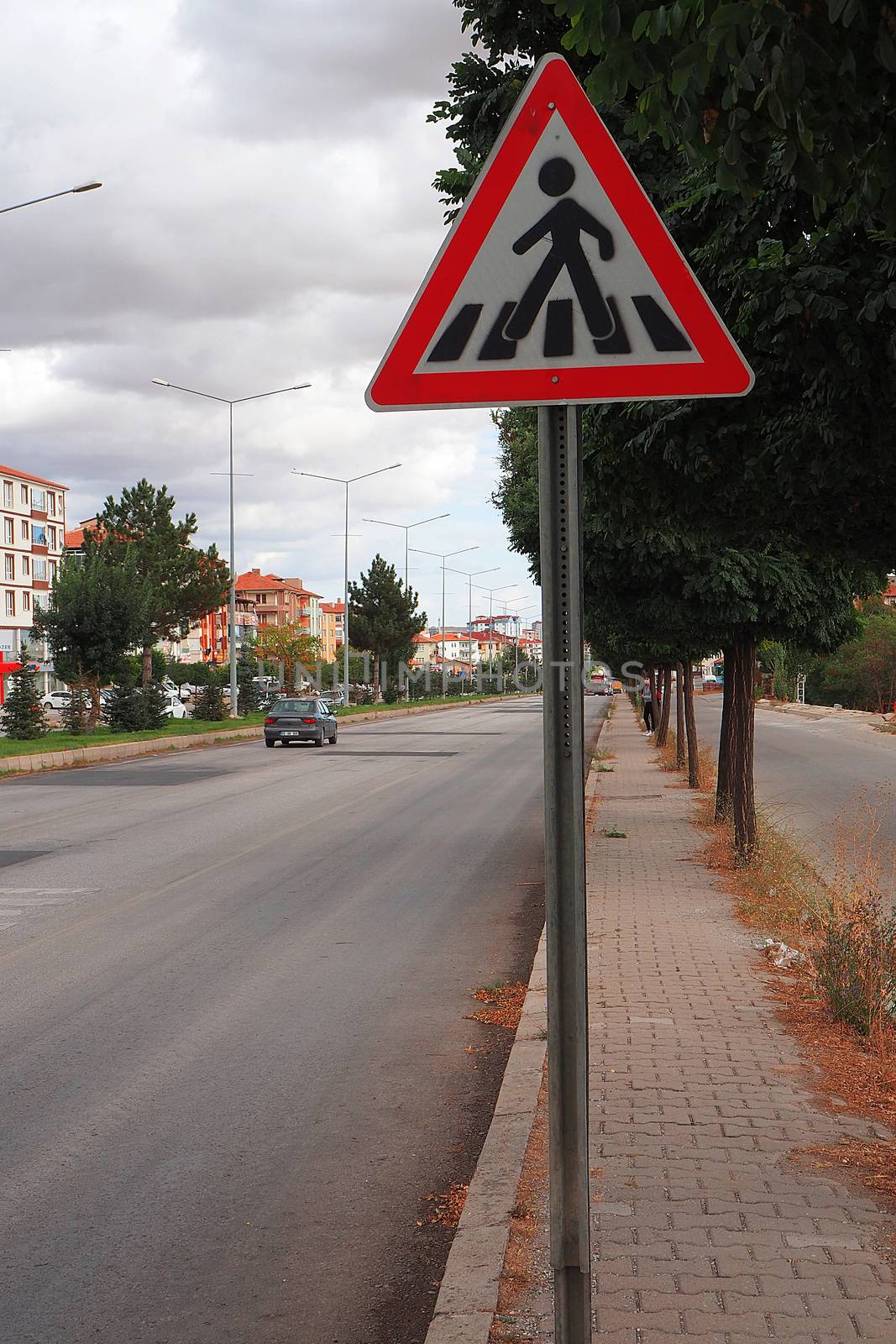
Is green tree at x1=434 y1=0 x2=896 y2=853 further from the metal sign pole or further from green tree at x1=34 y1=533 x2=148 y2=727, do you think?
green tree at x1=34 y1=533 x2=148 y2=727

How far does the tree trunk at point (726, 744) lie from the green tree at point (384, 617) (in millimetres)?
78301

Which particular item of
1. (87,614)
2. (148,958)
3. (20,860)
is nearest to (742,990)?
(148,958)

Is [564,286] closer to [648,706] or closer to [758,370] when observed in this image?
[758,370]

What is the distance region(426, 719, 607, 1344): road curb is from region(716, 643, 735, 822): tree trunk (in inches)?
327

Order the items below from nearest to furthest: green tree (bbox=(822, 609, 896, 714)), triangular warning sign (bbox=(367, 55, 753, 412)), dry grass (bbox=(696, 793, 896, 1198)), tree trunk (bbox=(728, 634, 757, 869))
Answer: triangular warning sign (bbox=(367, 55, 753, 412))
dry grass (bbox=(696, 793, 896, 1198))
tree trunk (bbox=(728, 634, 757, 869))
green tree (bbox=(822, 609, 896, 714))

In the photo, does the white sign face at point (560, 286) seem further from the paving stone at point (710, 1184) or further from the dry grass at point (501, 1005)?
the dry grass at point (501, 1005)

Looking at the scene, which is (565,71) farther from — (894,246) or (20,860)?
(20,860)

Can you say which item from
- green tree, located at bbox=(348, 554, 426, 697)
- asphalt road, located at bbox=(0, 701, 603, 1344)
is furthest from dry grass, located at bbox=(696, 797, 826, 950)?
green tree, located at bbox=(348, 554, 426, 697)

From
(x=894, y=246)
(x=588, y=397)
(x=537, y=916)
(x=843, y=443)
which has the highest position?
(x=894, y=246)

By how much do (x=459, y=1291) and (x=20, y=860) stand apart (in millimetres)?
11164

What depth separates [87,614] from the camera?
39938 millimetres

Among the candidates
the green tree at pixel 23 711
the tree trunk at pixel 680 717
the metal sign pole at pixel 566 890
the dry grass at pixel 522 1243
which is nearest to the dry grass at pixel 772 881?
the dry grass at pixel 522 1243

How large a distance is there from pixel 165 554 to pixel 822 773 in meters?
44.0

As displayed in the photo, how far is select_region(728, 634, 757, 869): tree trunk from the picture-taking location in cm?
1352
